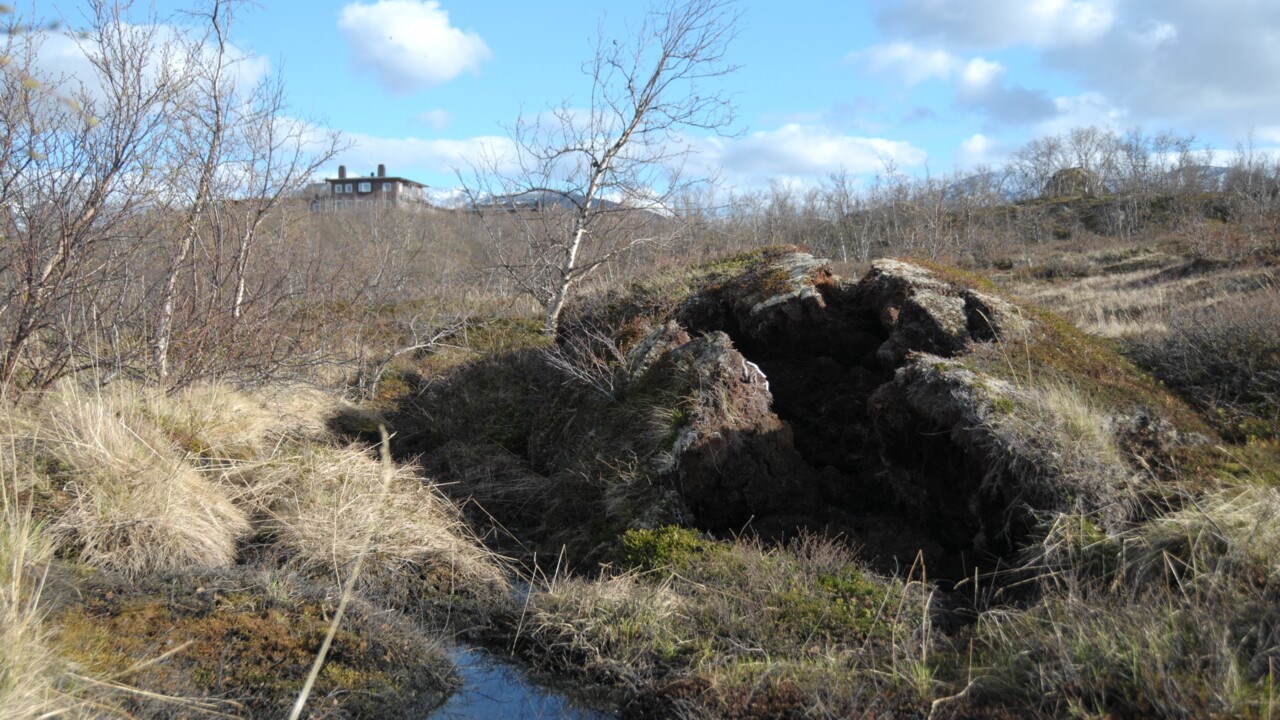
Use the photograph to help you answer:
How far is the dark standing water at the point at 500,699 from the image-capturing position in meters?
4.91

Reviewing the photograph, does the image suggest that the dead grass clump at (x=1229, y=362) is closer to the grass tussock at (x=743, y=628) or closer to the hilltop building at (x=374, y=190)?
the grass tussock at (x=743, y=628)

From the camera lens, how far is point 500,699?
5.11m

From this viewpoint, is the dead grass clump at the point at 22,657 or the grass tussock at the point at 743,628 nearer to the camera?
the dead grass clump at the point at 22,657

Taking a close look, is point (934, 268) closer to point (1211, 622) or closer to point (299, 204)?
point (1211, 622)

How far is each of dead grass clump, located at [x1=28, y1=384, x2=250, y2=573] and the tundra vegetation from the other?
0.03 meters

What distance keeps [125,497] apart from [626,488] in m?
3.64

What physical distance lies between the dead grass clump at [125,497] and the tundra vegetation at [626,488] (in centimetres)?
3

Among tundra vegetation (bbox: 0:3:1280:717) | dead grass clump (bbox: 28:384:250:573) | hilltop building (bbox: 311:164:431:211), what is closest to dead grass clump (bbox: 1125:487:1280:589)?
tundra vegetation (bbox: 0:3:1280:717)

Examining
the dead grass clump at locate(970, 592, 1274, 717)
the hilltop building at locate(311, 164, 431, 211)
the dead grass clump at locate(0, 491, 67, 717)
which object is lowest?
the dead grass clump at locate(970, 592, 1274, 717)

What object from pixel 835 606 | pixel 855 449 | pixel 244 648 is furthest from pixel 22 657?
pixel 855 449

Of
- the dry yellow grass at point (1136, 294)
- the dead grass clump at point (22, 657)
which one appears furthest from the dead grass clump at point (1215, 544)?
the dead grass clump at point (22, 657)

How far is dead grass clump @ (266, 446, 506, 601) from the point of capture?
654cm

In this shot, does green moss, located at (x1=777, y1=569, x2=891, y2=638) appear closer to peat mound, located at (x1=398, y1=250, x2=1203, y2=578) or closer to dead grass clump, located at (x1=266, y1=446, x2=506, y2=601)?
peat mound, located at (x1=398, y1=250, x2=1203, y2=578)

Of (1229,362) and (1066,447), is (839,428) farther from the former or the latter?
(1229,362)
